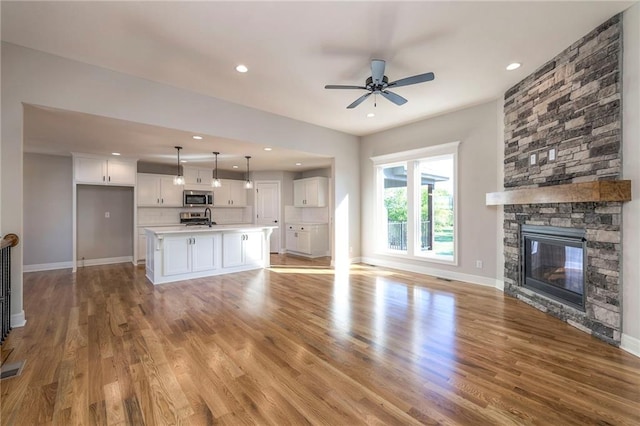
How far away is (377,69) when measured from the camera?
3.07 metres

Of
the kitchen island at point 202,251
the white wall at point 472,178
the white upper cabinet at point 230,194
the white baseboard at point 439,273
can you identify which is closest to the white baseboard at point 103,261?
the kitchen island at point 202,251

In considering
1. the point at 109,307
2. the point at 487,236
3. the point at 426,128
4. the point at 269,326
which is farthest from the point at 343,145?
the point at 109,307

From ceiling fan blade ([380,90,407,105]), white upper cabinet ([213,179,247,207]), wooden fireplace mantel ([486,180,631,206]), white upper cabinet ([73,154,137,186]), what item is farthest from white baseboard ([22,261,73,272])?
wooden fireplace mantel ([486,180,631,206])

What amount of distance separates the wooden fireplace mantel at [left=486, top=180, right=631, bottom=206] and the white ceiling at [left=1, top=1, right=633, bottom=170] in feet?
5.14

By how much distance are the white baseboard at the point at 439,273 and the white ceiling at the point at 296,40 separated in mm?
3027

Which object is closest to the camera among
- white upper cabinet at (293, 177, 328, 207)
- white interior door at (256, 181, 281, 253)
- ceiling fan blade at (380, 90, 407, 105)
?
ceiling fan blade at (380, 90, 407, 105)

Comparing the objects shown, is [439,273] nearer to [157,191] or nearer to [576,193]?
[576,193]

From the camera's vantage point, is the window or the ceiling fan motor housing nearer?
the ceiling fan motor housing

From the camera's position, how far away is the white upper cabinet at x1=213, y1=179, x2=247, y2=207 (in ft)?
26.7

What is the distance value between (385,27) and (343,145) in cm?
373

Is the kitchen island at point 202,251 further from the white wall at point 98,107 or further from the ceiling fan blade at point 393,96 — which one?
the ceiling fan blade at point 393,96

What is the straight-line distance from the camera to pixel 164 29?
2.71 m

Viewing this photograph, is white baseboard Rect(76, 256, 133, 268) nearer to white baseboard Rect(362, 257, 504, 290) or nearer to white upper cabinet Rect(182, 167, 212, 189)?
white upper cabinet Rect(182, 167, 212, 189)

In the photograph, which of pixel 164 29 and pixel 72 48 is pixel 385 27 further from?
pixel 72 48
